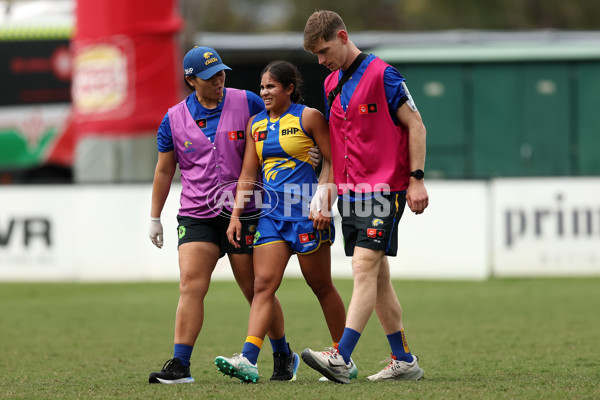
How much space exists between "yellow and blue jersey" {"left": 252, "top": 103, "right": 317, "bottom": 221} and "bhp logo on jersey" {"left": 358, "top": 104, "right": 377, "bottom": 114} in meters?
0.40

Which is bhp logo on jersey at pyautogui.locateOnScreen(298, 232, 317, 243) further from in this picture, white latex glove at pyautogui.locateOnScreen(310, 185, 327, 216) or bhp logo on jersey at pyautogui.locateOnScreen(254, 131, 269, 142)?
bhp logo on jersey at pyautogui.locateOnScreen(254, 131, 269, 142)

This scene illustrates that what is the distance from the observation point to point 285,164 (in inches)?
253

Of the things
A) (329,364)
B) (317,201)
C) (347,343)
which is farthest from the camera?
(317,201)

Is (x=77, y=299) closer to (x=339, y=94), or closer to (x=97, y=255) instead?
(x=97, y=255)

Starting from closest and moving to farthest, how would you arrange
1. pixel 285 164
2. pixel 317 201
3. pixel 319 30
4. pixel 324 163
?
pixel 319 30
pixel 317 201
pixel 285 164
pixel 324 163

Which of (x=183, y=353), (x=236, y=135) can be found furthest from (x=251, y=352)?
(x=236, y=135)

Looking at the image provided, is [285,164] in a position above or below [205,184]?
above

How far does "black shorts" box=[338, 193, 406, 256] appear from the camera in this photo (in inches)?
244

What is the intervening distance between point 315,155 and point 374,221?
58cm

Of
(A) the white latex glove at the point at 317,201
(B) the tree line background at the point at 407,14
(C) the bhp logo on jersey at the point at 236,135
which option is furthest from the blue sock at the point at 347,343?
(B) the tree line background at the point at 407,14

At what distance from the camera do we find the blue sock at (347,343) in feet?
19.9

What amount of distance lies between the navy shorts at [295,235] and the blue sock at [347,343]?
585mm

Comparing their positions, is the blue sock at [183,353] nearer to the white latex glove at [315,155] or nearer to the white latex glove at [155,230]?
the white latex glove at [155,230]

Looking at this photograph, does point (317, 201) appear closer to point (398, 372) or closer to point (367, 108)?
→ point (367, 108)
